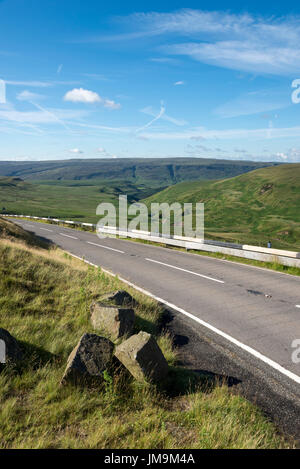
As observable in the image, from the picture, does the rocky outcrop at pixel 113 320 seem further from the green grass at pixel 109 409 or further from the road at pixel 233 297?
the road at pixel 233 297

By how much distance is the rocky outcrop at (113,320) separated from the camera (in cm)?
613

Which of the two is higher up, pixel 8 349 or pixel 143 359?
pixel 8 349

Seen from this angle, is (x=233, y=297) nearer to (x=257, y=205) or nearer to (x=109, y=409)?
(x=109, y=409)

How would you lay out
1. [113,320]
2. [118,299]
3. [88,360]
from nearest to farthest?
[88,360] → [113,320] → [118,299]

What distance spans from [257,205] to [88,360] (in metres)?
132

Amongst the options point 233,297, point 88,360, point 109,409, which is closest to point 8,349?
point 88,360

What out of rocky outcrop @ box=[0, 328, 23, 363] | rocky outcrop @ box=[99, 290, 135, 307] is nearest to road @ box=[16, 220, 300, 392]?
rocky outcrop @ box=[99, 290, 135, 307]

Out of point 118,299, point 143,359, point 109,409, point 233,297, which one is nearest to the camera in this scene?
point 109,409

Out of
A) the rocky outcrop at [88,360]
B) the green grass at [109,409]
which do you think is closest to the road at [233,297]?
the green grass at [109,409]

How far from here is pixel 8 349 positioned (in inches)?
183

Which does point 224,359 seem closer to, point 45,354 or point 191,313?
point 191,313

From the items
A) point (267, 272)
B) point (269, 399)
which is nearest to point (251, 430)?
point (269, 399)

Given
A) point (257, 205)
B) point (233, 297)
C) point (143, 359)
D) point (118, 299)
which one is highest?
point (257, 205)

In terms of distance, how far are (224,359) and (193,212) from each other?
5008 inches
